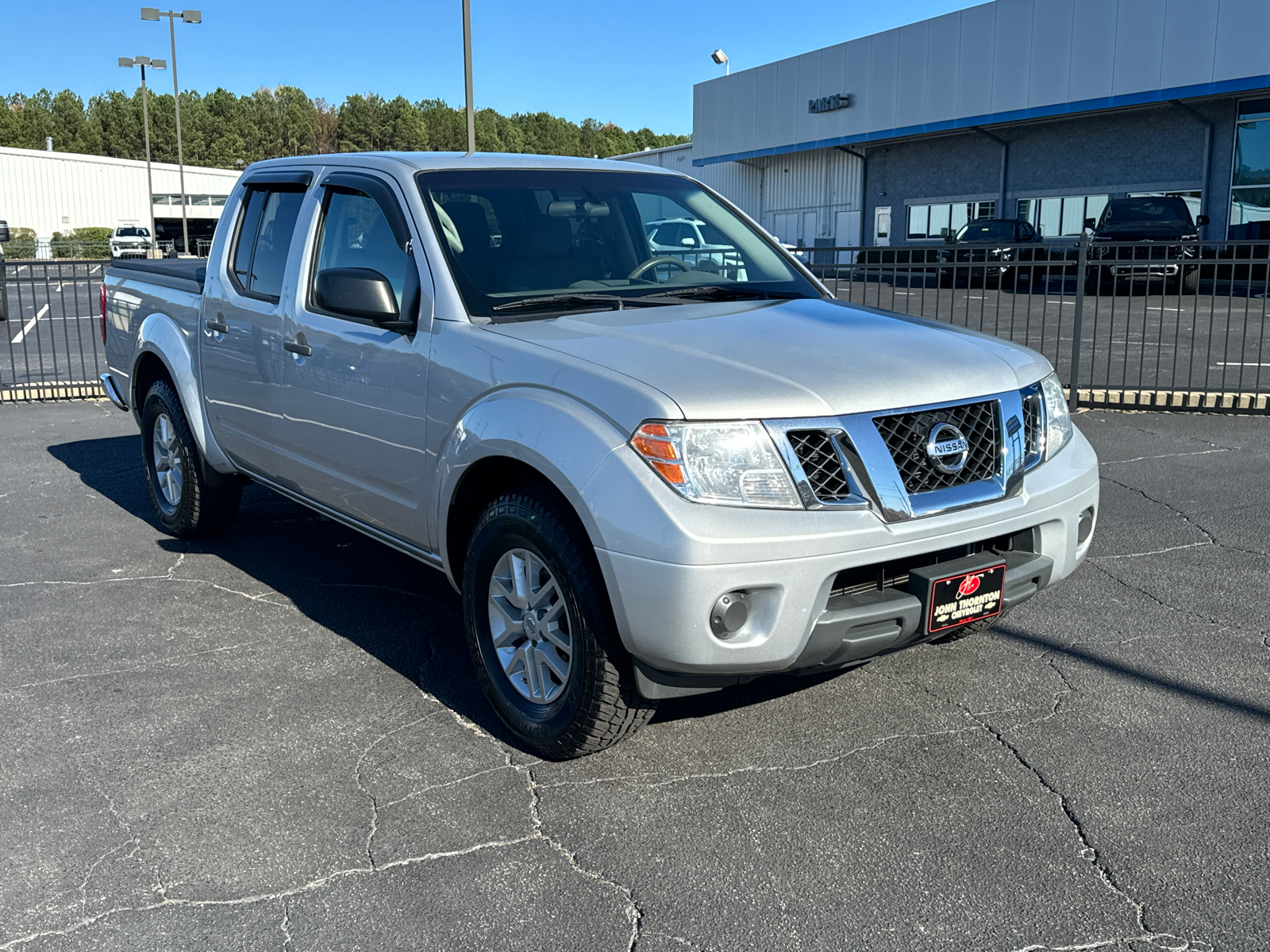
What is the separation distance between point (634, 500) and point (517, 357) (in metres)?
0.77

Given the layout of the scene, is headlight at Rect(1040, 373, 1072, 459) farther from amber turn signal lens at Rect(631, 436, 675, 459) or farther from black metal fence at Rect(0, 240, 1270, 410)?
black metal fence at Rect(0, 240, 1270, 410)

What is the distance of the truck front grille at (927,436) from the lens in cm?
342

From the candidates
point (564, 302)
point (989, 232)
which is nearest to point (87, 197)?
point (989, 232)

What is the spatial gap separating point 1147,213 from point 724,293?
23233 mm

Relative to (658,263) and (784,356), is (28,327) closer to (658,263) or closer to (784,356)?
(658,263)

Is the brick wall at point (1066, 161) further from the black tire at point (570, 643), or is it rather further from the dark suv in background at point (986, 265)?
the black tire at point (570, 643)

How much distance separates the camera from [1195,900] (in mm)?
2930

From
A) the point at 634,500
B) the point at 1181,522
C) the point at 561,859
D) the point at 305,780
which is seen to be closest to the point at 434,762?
the point at 305,780

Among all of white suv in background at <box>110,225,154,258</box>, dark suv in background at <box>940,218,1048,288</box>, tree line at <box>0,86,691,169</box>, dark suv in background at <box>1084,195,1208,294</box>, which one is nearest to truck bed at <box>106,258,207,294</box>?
dark suv in background at <box>940,218,1048,288</box>

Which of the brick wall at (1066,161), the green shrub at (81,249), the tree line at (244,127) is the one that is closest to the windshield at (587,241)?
the brick wall at (1066,161)

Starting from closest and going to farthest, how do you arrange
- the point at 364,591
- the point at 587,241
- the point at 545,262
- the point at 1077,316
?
1. the point at 545,262
2. the point at 587,241
3. the point at 364,591
4. the point at 1077,316

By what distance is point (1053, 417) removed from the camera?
4031 mm

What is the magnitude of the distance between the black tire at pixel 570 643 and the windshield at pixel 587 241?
825 mm

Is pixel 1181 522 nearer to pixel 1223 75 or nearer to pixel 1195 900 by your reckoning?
pixel 1195 900
